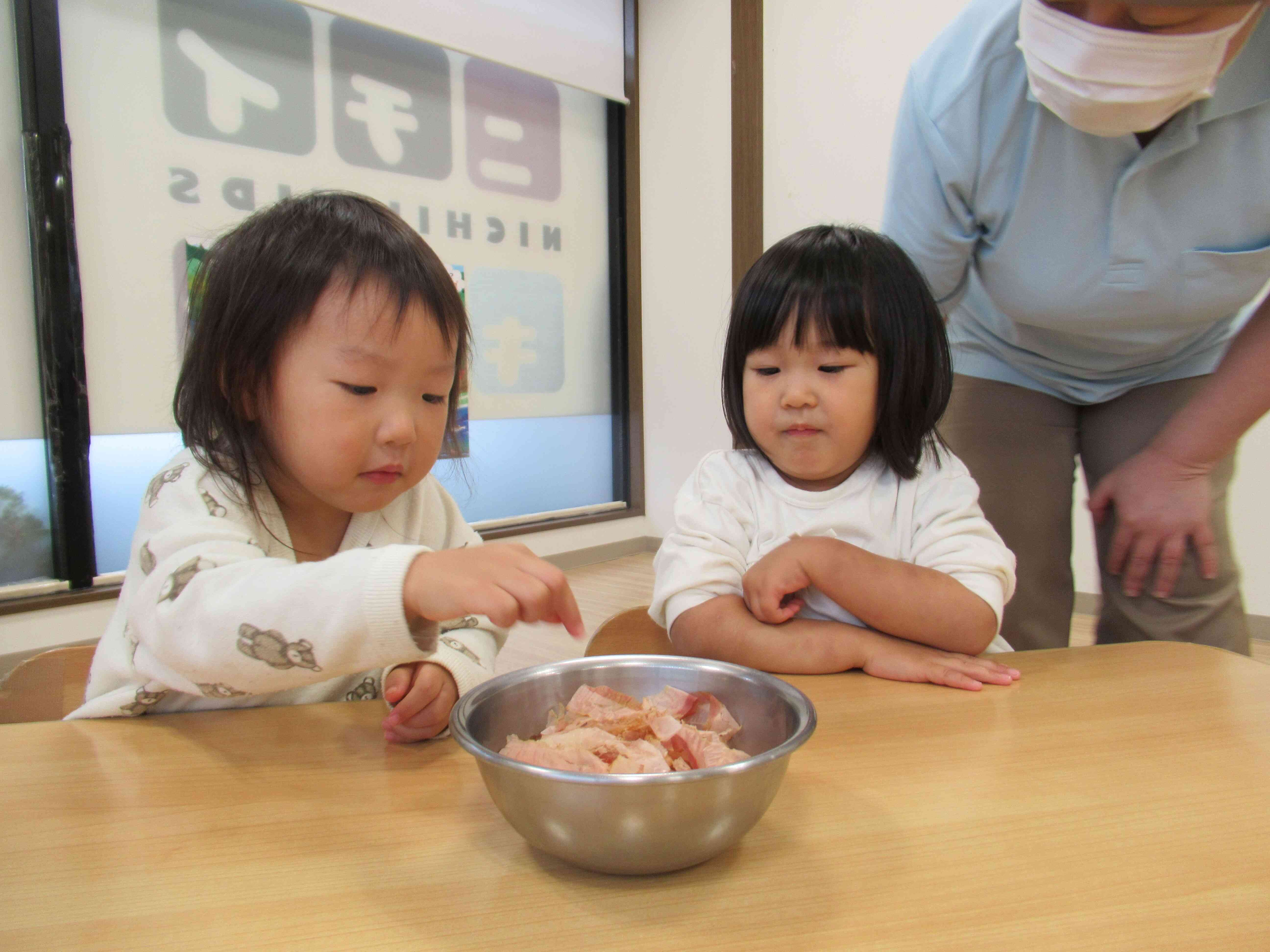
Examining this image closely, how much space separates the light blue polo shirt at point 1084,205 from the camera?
0.98m

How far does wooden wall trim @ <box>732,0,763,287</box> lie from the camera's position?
348 cm

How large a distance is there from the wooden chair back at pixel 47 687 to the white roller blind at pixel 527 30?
2462 mm

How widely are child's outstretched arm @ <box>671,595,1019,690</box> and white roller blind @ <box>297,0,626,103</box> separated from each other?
8.62ft

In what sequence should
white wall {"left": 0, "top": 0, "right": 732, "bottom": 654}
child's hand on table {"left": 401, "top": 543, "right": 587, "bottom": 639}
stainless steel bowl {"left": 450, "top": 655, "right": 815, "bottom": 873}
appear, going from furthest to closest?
white wall {"left": 0, "top": 0, "right": 732, "bottom": 654} → child's hand on table {"left": 401, "top": 543, "right": 587, "bottom": 639} → stainless steel bowl {"left": 450, "top": 655, "right": 815, "bottom": 873}

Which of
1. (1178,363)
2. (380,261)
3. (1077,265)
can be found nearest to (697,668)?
(380,261)

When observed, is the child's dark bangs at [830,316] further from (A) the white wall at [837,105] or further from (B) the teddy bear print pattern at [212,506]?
(A) the white wall at [837,105]

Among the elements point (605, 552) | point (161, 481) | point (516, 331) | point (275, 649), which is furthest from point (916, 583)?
point (605, 552)

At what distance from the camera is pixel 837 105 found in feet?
10.7

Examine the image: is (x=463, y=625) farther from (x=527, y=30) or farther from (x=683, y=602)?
(x=527, y=30)

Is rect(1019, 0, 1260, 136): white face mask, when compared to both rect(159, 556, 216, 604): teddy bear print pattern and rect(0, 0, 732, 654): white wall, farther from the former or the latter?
rect(0, 0, 732, 654): white wall

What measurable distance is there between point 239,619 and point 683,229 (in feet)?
11.5

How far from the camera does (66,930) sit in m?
0.40

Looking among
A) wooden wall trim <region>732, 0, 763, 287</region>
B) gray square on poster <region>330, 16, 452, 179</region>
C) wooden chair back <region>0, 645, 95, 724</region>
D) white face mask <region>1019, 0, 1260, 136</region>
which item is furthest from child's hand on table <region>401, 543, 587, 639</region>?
wooden wall trim <region>732, 0, 763, 287</region>

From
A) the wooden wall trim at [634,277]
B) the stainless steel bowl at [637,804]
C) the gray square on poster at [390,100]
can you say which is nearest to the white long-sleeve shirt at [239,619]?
the stainless steel bowl at [637,804]
